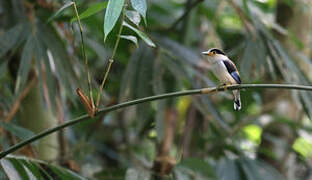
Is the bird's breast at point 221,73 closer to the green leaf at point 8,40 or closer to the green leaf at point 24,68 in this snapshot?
the green leaf at point 24,68

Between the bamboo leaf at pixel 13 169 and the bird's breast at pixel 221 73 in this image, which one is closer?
the bamboo leaf at pixel 13 169

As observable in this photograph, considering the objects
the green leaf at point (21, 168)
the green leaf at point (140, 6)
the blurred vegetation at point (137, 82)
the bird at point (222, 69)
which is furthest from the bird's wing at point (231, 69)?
the green leaf at point (140, 6)

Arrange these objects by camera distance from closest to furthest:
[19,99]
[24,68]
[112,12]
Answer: [112,12] < [24,68] < [19,99]

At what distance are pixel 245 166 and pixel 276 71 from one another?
624 millimetres

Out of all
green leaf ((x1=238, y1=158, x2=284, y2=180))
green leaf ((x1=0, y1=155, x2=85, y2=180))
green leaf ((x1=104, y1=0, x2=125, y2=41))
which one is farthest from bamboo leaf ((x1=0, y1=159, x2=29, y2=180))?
green leaf ((x1=238, y1=158, x2=284, y2=180))

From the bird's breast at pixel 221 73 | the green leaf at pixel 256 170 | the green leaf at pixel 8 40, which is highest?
the green leaf at pixel 8 40

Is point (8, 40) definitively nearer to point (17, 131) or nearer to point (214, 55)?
point (17, 131)

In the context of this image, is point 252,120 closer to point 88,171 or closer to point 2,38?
point 88,171

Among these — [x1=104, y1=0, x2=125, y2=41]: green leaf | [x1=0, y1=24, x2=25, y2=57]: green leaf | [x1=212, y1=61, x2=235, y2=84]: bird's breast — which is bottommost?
[x1=212, y1=61, x2=235, y2=84]: bird's breast

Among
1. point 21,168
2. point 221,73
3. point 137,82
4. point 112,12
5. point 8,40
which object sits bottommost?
point 137,82

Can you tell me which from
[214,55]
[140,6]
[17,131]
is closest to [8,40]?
[17,131]

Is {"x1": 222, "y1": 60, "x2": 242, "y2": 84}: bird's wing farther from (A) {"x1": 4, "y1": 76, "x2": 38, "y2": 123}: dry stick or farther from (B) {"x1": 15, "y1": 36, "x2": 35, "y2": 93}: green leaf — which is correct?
(A) {"x1": 4, "y1": 76, "x2": 38, "y2": 123}: dry stick

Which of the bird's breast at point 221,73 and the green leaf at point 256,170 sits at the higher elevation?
the bird's breast at point 221,73

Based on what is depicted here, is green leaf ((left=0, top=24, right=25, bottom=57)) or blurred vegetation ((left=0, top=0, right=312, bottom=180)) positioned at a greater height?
green leaf ((left=0, top=24, right=25, bottom=57))
